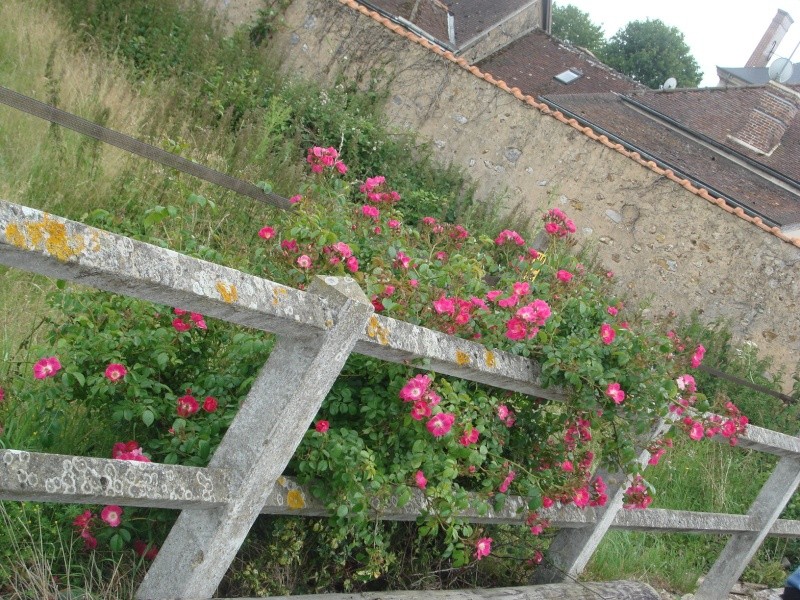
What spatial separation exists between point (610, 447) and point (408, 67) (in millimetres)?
8085

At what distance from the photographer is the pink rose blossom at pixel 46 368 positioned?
2637 mm

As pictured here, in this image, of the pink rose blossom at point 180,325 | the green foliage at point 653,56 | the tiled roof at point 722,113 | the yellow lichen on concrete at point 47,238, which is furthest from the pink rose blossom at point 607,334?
the green foliage at point 653,56

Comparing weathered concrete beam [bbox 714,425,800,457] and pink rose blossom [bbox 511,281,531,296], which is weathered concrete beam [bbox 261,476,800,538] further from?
pink rose blossom [bbox 511,281,531,296]

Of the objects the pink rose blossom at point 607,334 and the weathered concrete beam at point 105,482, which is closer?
the weathered concrete beam at point 105,482

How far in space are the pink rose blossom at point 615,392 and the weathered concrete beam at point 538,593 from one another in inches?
31.5

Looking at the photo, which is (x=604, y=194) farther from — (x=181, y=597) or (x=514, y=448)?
(x=181, y=597)

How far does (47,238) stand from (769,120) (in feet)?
72.2

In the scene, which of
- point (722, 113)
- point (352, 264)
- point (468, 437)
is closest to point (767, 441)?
point (468, 437)

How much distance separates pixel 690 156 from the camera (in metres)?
18.9

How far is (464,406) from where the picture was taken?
318 centimetres

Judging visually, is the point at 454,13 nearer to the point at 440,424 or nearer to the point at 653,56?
the point at 440,424

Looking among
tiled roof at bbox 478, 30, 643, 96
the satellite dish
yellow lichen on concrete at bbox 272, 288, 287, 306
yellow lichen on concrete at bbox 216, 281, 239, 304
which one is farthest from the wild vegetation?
the satellite dish

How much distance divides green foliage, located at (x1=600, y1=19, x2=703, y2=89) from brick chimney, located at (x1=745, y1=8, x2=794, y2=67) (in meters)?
9.93

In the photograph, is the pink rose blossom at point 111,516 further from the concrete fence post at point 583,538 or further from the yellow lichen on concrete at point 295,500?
the concrete fence post at point 583,538
